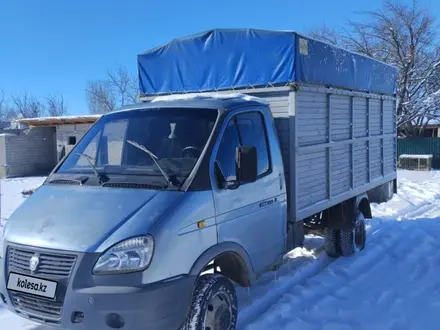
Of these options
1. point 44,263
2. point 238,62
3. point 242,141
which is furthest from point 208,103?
point 44,263

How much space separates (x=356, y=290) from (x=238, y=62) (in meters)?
3.21

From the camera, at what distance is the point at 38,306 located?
10.6 feet

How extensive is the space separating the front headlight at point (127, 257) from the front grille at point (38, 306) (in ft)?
1.41

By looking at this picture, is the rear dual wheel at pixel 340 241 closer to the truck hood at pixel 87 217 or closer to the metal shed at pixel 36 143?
the truck hood at pixel 87 217

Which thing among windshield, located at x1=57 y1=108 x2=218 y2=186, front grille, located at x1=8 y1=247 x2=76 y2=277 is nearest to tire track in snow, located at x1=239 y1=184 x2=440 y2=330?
windshield, located at x1=57 y1=108 x2=218 y2=186

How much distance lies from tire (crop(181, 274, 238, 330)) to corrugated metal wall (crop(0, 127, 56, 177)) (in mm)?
23094

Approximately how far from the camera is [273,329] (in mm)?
4305

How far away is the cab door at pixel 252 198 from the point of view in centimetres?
388

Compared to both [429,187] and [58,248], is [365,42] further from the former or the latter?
[58,248]

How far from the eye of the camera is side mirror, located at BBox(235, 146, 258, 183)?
377 cm

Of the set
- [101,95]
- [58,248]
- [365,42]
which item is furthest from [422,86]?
[101,95]

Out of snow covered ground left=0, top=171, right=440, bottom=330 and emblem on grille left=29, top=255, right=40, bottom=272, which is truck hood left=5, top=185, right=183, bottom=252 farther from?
snow covered ground left=0, top=171, right=440, bottom=330

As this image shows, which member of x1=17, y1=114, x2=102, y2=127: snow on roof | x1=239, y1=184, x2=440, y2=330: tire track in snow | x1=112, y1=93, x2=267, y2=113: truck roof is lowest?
x1=239, y1=184, x2=440, y2=330: tire track in snow

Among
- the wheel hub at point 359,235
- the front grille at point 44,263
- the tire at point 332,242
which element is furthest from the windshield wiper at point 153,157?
the wheel hub at point 359,235
